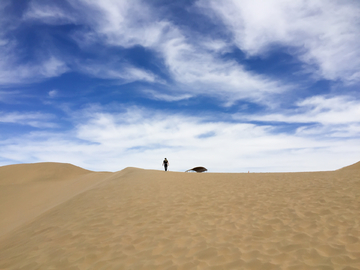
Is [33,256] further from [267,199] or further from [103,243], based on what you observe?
[267,199]

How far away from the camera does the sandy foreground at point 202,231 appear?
19.2 feet

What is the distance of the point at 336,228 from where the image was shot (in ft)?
23.4

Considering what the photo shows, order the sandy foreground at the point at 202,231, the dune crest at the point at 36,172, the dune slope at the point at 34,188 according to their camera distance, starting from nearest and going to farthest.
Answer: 1. the sandy foreground at the point at 202,231
2. the dune slope at the point at 34,188
3. the dune crest at the point at 36,172

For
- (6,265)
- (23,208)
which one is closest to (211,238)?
(6,265)

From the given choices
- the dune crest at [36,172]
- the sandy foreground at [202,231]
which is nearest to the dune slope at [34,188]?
the dune crest at [36,172]

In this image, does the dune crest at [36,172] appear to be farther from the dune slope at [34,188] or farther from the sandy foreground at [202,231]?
the sandy foreground at [202,231]

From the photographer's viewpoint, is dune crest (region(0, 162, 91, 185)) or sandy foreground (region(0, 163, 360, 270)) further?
dune crest (region(0, 162, 91, 185))

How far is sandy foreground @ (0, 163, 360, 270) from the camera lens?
585cm

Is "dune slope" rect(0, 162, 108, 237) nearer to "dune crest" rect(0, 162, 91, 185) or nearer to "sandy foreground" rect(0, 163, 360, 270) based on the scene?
"dune crest" rect(0, 162, 91, 185)

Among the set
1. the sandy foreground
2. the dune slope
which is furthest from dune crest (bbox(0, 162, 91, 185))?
the sandy foreground

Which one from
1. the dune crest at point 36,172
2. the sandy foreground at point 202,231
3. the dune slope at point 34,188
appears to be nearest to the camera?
the sandy foreground at point 202,231

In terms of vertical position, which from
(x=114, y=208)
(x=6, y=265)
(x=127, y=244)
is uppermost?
(x=114, y=208)

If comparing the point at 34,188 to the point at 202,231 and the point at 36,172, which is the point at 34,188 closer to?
the point at 36,172

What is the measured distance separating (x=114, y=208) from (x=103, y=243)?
3.42m
